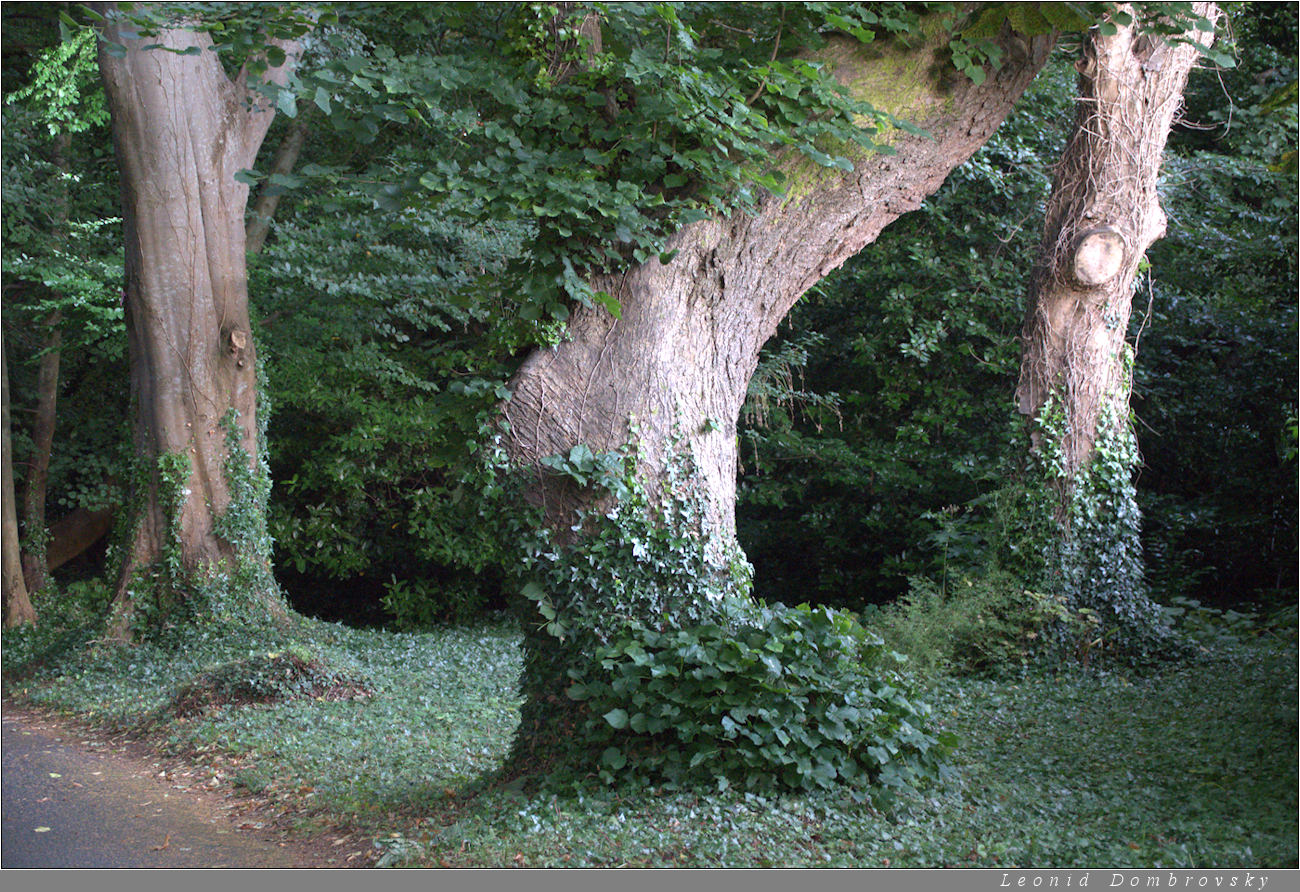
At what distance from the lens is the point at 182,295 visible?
9547 millimetres

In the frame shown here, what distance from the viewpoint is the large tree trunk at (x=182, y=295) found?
366 inches

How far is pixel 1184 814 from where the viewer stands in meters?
4.51

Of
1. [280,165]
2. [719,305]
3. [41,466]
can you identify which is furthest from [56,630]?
[719,305]

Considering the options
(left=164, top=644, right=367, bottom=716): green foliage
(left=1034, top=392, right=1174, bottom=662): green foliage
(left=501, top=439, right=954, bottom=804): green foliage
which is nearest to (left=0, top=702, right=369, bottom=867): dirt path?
(left=164, top=644, right=367, bottom=716): green foliage

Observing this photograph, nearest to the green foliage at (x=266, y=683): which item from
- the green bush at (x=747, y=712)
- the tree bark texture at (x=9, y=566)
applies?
the green bush at (x=747, y=712)

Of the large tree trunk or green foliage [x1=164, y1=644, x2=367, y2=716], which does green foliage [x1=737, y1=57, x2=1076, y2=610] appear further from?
the large tree trunk

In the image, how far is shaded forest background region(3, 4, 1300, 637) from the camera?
1126cm

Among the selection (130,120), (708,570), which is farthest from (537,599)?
(130,120)

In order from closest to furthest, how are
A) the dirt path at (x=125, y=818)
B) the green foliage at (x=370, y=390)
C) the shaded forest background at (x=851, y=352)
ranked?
the dirt path at (x=125, y=818) < the shaded forest background at (x=851, y=352) < the green foliage at (x=370, y=390)

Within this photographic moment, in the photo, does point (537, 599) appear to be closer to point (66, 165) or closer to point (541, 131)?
point (541, 131)

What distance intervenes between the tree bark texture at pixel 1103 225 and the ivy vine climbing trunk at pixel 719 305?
3246 mm

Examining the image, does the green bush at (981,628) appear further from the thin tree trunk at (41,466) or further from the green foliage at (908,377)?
the thin tree trunk at (41,466)

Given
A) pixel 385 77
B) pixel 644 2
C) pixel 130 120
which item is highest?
pixel 130 120

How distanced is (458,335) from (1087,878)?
473 inches
